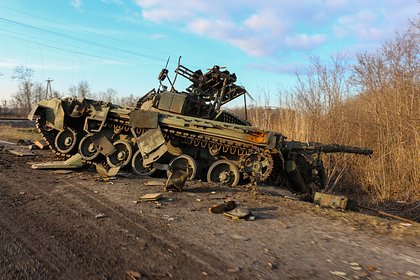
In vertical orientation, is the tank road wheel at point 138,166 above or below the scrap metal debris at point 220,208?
above

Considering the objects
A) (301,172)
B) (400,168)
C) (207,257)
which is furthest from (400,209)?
(207,257)

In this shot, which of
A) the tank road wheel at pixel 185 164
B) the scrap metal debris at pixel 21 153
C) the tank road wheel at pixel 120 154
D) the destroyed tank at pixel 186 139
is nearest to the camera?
the destroyed tank at pixel 186 139

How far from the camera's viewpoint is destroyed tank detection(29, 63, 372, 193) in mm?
8734

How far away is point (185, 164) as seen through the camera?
930 centimetres

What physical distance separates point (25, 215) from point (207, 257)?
9.51ft

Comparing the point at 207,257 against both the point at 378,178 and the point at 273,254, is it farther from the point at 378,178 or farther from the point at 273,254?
the point at 378,178

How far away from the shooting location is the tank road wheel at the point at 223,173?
8.89 meters

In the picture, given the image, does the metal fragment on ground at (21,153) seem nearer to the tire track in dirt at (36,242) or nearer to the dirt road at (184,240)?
the dirt road at (184,240)

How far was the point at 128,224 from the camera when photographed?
16.5ft

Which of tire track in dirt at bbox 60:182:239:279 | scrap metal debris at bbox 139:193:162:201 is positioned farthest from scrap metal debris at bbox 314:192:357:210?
tire track in dirt at bbox 60:182:239:279

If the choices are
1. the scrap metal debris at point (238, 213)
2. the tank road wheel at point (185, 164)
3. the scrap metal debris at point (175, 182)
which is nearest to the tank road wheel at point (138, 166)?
the tank road wheel at point (185, 164)

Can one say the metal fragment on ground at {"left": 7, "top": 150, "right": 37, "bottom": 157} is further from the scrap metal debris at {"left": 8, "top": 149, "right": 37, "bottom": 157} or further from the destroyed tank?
the destroyed tank

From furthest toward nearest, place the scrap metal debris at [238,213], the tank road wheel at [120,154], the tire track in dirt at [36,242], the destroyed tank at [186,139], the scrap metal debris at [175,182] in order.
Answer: the tank road wheel at [120,154] → the destroyed tank at [186,139] → the scrap metal debris at [175,182] → the scrap metal debris at [238,213] → the tire track in dirt at [36,242]

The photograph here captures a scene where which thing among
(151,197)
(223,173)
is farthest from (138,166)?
(151,197)
